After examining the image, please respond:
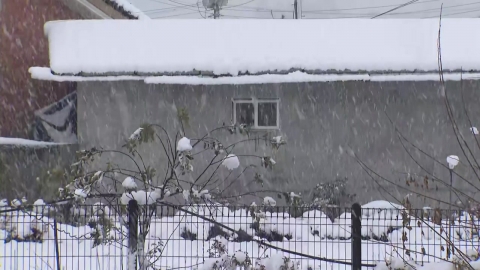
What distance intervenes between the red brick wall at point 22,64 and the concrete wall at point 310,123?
88.2 inches

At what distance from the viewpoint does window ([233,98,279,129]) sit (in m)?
10.1

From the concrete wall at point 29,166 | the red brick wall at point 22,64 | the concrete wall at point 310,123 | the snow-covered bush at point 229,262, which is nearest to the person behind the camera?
the snow-covered bush at point 229,262

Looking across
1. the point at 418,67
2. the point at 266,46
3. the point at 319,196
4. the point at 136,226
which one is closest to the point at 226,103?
the point at 266,46

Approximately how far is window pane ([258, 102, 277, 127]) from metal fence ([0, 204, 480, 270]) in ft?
11.7

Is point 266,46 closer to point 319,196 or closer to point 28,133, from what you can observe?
point 319,196

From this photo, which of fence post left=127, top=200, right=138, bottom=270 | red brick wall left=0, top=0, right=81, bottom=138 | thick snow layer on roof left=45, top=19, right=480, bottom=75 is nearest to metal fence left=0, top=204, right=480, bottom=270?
fence post left=127, top=200, right=138, bottom=270

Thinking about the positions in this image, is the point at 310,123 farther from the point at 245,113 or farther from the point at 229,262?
the point at 229,262

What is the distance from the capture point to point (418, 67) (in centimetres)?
925

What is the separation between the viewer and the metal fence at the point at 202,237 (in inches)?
195

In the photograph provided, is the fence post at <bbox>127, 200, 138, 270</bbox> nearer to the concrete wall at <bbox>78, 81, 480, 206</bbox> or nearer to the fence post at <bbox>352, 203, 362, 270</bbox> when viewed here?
the fence post at <bbox>352, 203, 362, 270</bbox>

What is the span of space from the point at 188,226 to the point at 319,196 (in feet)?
12.7

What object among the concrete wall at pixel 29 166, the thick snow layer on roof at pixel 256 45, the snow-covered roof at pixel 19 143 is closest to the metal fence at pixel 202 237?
the concrete wall at pixel 29 166

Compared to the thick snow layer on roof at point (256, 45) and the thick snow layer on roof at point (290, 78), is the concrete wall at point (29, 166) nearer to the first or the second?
the thick snow layer on roof at point (256, 45)

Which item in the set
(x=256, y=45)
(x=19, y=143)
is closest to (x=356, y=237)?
(x=256, y=45)
